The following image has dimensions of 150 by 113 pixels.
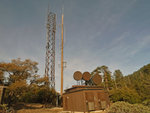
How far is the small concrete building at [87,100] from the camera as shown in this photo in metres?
13.5

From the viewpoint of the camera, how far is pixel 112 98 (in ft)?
92.4

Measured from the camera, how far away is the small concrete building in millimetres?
13534

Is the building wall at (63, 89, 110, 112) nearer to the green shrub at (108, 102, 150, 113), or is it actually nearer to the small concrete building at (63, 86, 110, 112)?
the small concrete building at (63, 86, 110, 112)

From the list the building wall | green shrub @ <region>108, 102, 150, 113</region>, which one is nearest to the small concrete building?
the building wall

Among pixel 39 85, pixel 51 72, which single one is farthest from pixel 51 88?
pixel 39 85

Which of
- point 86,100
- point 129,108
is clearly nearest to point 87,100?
point 86,100

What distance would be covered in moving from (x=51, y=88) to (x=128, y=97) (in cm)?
1860

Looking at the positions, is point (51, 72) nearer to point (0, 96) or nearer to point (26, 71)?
point (26, 71)

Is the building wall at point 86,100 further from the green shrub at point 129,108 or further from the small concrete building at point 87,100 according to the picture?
the green shrub at point 129,108

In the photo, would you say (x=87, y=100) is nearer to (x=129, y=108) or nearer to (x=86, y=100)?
(x=86, y=100)

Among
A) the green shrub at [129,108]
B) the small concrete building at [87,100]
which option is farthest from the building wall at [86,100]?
the green shrub at [129,108]

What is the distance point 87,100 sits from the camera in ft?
44.7

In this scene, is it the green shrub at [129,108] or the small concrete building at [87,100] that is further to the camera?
the small concrete building at [87,100]

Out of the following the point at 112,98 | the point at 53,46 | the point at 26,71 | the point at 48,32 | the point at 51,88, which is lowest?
the point at 112,98
